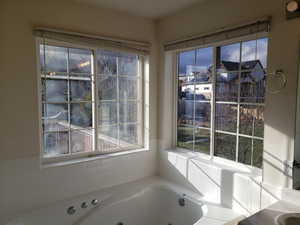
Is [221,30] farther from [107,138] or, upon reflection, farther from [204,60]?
[107,138]

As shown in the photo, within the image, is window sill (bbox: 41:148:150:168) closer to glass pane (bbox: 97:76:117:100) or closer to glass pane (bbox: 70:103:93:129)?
glass pane (bbox: 70:103:93:129)

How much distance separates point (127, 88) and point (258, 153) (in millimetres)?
1693

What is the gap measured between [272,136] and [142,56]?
184cm

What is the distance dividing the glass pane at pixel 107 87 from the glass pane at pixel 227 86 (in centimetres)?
123

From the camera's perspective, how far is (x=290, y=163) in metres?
1.75

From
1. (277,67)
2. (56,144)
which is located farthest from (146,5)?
(56,144)

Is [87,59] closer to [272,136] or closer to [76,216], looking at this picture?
[76,216]

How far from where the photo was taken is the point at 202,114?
8.71 feet

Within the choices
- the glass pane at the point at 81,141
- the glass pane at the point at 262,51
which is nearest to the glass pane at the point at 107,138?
the glass pane at the point at 81,141

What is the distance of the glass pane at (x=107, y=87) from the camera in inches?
105

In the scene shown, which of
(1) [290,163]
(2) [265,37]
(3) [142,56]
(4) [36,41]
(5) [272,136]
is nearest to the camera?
(1) [290,163]

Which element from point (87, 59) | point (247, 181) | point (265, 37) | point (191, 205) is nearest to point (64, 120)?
point (87, 59)

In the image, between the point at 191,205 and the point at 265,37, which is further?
the point at 191,205

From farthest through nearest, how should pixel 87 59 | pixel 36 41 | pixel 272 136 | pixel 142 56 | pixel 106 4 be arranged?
pixel 142 56
pixel 87 59
pixel 106 4
pixel 36 41
pixel 272 136
